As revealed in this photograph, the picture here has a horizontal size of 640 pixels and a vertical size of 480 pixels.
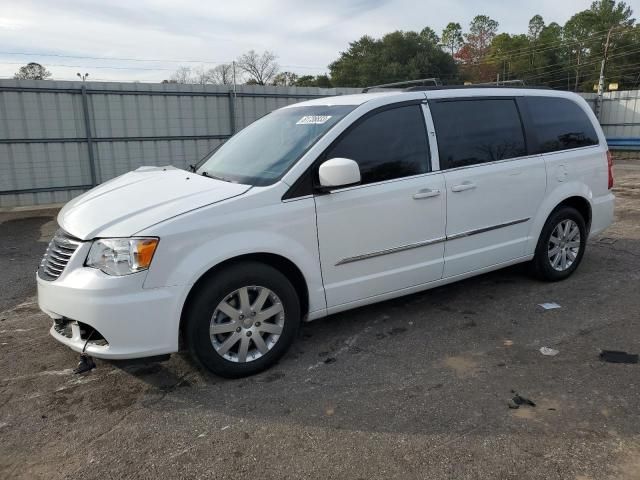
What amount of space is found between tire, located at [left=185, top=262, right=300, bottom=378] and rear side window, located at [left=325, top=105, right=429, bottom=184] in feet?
3.31

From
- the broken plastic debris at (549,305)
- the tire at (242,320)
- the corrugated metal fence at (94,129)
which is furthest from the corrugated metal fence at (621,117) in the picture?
the tire at (242,320)

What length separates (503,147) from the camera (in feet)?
15.1

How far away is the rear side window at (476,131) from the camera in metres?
4.23

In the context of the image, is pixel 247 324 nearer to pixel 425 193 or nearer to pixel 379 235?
pixel 379 235

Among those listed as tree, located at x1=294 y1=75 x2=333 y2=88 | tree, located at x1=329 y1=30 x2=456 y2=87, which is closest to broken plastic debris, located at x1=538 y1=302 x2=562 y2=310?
tree, located at x1=329 y1=30 x2=456 y2=87

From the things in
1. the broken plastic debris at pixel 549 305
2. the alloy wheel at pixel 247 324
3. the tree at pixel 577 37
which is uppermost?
the tree at pixel 577 37

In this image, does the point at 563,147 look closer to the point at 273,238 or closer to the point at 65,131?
the point at 273,238

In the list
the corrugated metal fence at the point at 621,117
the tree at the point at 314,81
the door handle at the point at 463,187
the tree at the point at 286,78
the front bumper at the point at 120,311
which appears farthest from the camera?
the tree at the point at 286,78

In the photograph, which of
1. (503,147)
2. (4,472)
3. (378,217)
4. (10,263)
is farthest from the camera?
(10,263)

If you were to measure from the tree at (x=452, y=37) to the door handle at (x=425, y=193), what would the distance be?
79253mm

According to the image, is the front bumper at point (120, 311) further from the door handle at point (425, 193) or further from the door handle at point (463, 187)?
the door handle at point (463, 187)

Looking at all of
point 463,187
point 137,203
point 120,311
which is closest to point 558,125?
point 463,187

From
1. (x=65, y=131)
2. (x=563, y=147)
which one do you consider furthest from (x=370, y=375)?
(x=65, y=131)

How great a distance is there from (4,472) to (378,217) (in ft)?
8.85
